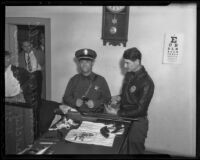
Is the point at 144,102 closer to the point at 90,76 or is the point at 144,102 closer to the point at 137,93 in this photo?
the point at 137,93

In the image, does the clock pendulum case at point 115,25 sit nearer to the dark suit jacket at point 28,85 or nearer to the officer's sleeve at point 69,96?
the officer's sleeve at point 69,96

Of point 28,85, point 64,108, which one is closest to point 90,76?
point 64,108

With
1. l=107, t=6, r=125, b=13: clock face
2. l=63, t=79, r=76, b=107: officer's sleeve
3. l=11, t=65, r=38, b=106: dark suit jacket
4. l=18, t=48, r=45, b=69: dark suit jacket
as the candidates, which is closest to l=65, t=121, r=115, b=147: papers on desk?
l=63, t=79, r=76, b=107: officer's sleeve

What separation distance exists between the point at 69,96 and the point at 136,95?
31cm

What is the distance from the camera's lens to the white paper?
4.09ft

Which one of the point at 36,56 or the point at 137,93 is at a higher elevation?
the point at 36,56

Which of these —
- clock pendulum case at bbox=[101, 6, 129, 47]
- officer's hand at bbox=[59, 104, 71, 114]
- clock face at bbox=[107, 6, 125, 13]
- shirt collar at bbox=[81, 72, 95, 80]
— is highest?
clock face at bbox=[107, 6, 125, 13]

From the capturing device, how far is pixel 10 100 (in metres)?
1.30

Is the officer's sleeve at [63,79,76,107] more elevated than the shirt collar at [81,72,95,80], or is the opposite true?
the shirt collar at [81,72,95,80]

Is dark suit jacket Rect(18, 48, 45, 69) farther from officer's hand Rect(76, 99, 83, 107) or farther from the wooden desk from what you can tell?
the wooden desk

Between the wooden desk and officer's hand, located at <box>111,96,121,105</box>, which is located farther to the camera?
officer's hand, located at <box>111,96,121,105</box>

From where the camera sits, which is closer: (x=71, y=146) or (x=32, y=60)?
(x=71, y=146)

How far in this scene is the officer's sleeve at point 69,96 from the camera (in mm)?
1286

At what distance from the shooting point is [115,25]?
126 cm
